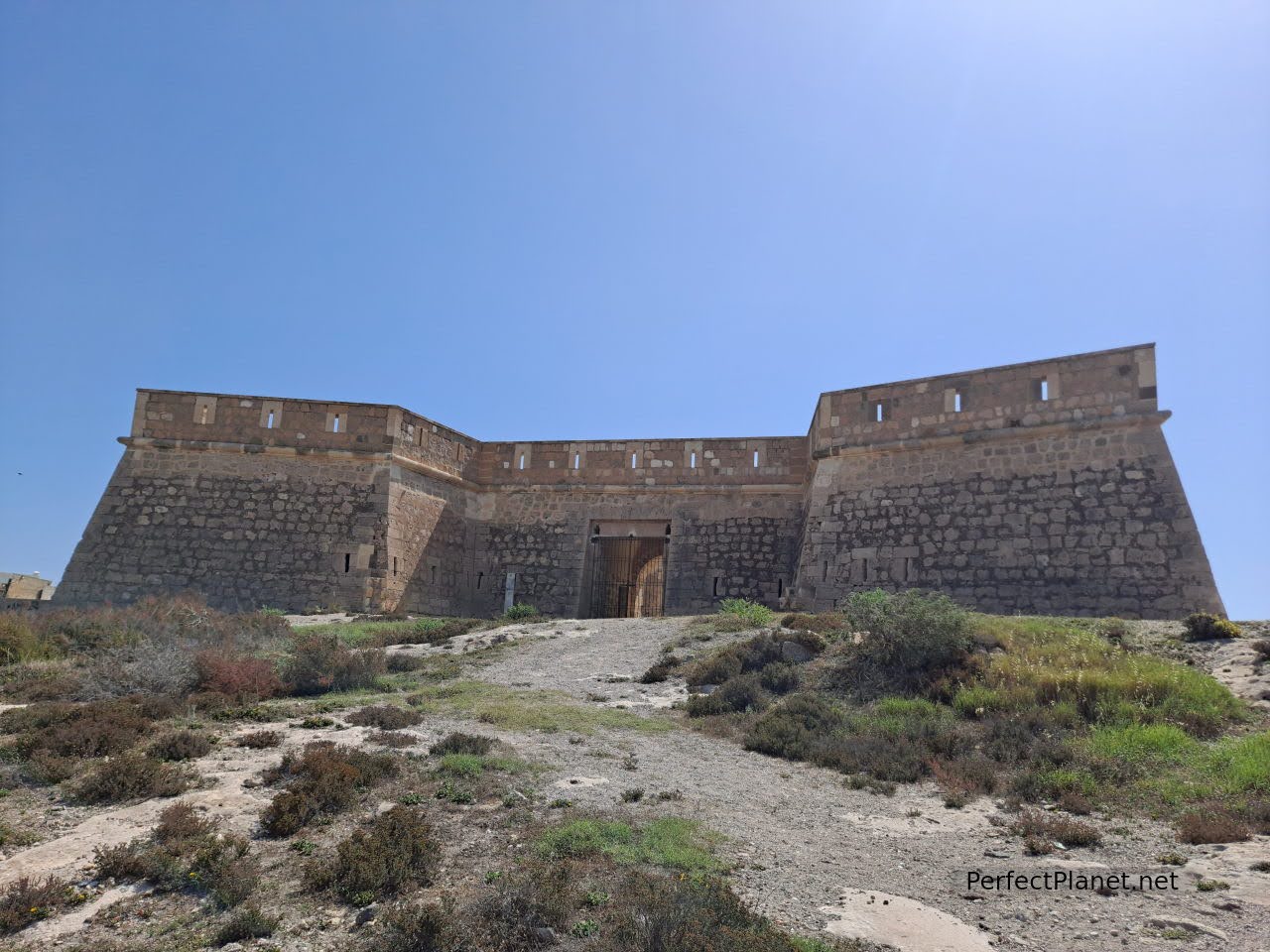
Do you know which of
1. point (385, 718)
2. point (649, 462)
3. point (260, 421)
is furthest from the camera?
point (649, 462)

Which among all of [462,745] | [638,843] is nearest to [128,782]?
[462,745]

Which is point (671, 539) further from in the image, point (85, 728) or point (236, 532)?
point (85, 728)

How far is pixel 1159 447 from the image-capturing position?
1389cm

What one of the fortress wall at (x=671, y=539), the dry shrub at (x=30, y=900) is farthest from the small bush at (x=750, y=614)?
the dry shrub at (x=30, y=900)

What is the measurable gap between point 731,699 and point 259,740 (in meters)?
5.23

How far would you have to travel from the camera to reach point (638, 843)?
4988 millimetres

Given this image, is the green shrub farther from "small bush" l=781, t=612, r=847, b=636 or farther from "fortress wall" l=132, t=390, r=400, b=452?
"fortress wall" l=132, t=390, r=400, b=452

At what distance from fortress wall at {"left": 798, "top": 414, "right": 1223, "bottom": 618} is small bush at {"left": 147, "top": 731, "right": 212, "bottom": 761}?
12373mm

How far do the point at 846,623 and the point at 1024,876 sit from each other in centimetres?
711

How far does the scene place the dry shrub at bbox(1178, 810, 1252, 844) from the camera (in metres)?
5.25

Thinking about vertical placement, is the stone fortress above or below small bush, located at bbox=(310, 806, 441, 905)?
above

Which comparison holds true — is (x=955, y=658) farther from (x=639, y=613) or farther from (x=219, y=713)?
(x=639, y=613)

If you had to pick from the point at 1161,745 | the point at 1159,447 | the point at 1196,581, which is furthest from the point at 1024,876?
the point at 1159,447

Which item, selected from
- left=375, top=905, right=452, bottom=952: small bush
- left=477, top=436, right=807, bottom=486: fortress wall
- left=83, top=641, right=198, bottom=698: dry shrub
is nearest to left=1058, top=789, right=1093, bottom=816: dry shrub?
left=375, top=905, right=452, bottom=952: small bush
